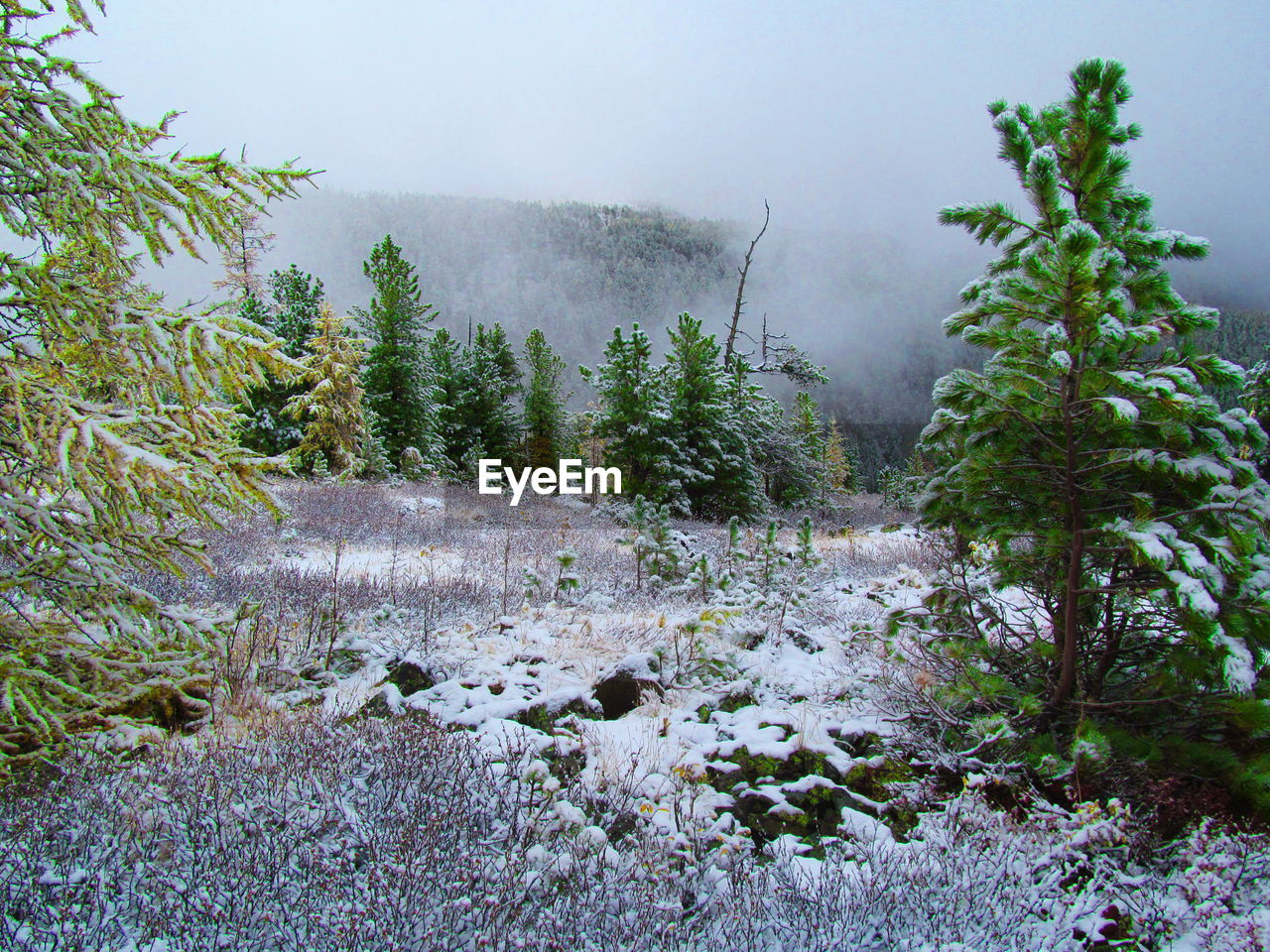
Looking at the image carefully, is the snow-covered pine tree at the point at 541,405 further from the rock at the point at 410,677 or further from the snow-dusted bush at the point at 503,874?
the snow-dusted bush at the point at 503,874

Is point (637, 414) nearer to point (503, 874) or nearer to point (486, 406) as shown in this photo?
point (486, 406)

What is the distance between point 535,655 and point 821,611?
13.6 ft

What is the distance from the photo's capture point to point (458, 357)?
1275 inches

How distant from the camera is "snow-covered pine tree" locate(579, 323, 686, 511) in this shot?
66.2ft

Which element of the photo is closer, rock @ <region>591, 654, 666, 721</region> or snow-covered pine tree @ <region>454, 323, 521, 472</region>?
rock @ <region>591, 654, 666, 721</region>

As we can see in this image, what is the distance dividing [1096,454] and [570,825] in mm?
3827

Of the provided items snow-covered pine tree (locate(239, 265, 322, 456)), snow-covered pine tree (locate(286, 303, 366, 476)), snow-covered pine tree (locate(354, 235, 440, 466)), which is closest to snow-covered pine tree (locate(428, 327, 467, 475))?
snow-covered pine tree (locate(354, 235, 440, 466))

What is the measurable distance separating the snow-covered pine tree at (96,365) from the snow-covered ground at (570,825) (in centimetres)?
79

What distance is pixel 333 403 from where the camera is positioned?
2261cm

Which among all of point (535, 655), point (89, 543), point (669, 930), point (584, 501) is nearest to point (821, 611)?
point (535, 655)

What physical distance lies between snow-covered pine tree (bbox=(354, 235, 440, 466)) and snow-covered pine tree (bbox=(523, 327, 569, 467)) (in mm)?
5809

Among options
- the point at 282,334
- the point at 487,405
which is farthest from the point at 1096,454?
the point at 487,405

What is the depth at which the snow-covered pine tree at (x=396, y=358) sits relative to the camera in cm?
2570

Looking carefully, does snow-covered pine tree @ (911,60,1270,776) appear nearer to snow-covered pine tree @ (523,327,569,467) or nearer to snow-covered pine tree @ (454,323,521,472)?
snow-covered pine tree @ (523,327,569,467)
